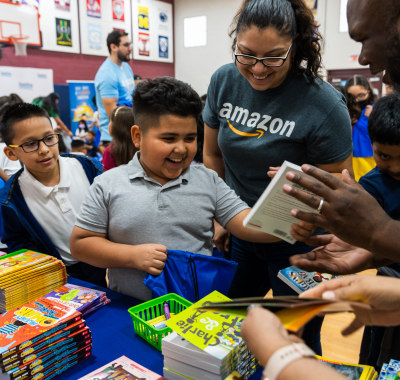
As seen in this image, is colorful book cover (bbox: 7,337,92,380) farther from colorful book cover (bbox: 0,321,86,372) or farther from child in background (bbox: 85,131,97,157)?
child in background (bbox: 85,131,97,157)

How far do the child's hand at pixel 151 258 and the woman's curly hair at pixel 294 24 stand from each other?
865 millimetres

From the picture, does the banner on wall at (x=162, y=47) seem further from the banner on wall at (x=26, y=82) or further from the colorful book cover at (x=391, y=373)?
the colorful book cover at (x=391, y=373)

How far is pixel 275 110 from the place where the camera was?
144cm

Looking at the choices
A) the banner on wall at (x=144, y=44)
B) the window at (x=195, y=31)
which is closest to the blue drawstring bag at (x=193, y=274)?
the banner on wall at (x=144, y=44)

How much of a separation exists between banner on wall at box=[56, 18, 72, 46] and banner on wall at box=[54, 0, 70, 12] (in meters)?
0.22

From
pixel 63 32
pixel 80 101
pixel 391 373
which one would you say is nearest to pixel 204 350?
pixel 391 373

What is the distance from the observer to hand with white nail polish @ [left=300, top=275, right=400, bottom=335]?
68 cm

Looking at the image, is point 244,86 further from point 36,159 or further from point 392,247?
point 36,159

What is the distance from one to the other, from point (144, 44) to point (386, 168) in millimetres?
8652

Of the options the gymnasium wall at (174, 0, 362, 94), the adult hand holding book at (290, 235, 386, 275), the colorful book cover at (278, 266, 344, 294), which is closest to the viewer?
the adult hand holding book at (290, 235, 386, 275)

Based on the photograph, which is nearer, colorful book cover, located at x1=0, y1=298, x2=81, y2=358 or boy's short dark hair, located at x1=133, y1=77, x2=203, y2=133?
colorful book cover, located at x1=0, y1=298, x2=81, y2=358

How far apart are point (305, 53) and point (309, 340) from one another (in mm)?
1140

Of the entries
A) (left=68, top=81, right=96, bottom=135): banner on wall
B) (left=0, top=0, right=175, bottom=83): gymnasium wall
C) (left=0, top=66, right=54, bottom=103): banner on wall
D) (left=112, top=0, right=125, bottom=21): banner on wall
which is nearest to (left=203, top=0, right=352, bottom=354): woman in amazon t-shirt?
(left=0, top=66, right=54, bottom=103): banner on wall

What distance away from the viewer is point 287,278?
126 cm
